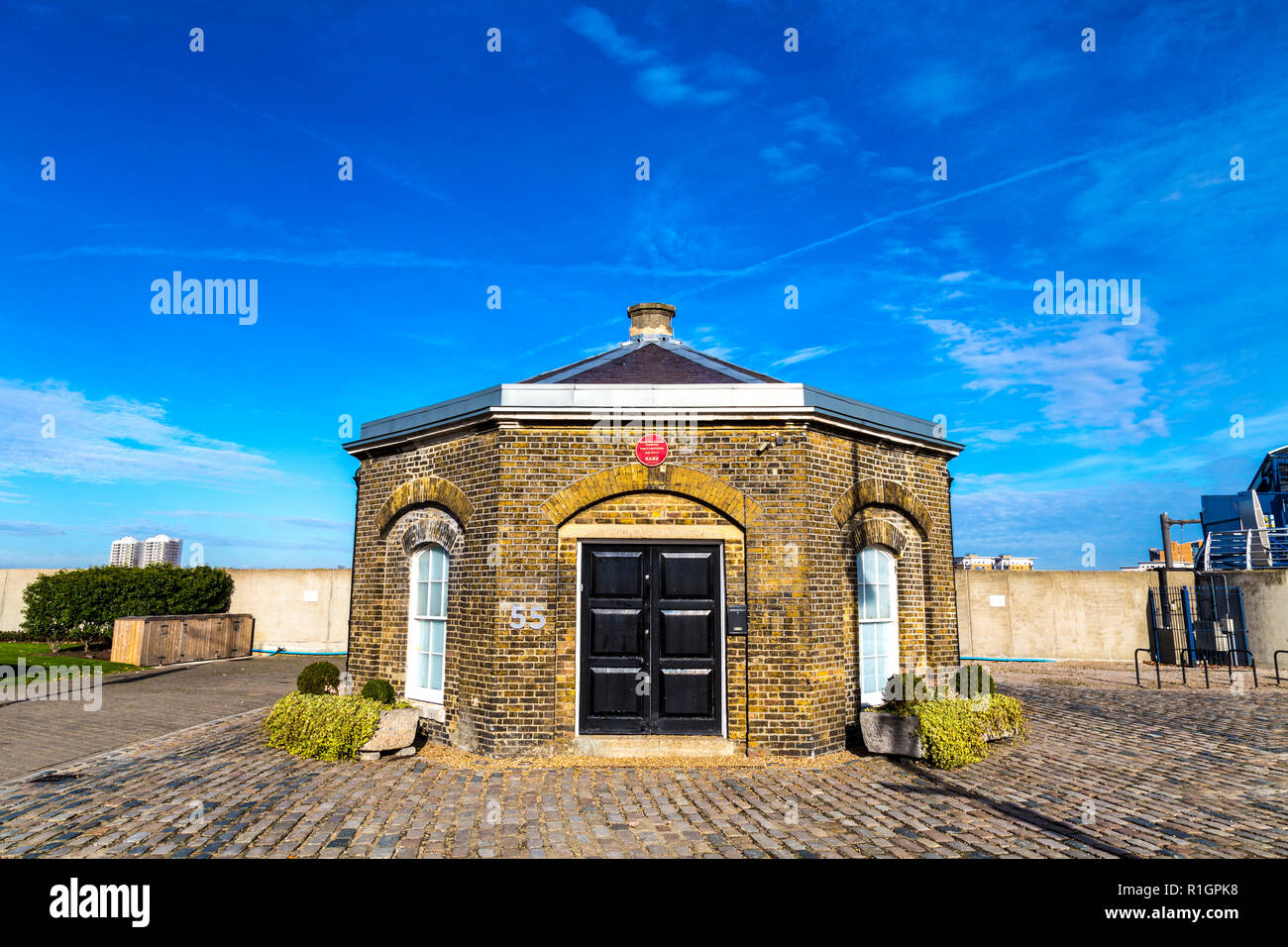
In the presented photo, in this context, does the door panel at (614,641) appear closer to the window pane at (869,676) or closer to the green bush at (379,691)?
the green bush at (379,691)

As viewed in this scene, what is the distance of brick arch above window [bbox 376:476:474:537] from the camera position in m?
9.23

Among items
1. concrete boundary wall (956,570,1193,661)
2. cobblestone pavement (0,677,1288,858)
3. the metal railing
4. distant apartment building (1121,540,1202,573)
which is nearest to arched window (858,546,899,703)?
cobblestone pavement (0,677,1288,858)

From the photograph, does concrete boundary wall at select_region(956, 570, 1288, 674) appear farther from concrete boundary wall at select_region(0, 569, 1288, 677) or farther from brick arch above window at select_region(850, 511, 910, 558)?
brick arch above window at select_region(850, 511, 910, 558)

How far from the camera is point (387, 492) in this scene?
10484 mm

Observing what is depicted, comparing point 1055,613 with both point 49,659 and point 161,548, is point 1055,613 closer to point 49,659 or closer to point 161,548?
point 49,659

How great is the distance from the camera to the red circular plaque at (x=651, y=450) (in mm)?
8633

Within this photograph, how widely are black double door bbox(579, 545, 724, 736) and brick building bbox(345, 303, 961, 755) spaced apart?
0.02 metres

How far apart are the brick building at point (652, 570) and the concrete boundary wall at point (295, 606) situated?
50.0 ft

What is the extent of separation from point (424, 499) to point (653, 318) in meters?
5.08

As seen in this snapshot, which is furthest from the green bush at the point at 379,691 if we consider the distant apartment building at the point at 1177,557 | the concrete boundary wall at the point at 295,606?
the distant apartment building at the point at 1177,557
